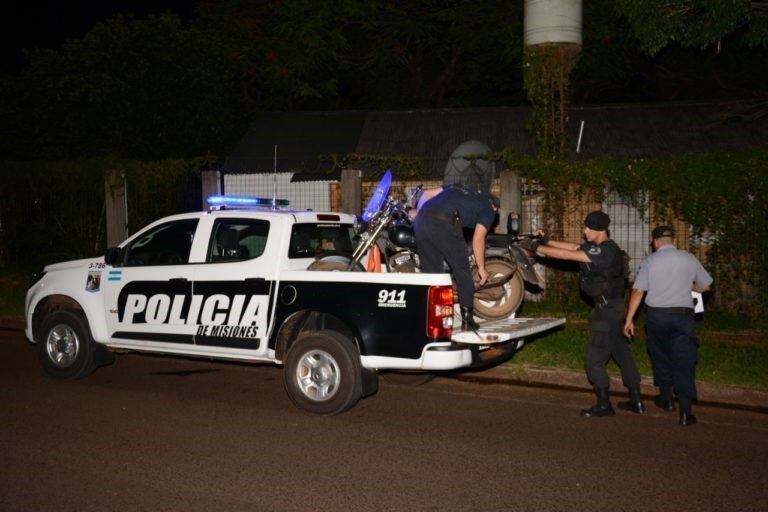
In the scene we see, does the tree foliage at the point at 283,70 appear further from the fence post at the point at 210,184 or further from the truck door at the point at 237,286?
the truck door at the point at 237,286

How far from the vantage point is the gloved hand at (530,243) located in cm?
755

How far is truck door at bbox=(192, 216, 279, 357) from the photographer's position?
7.70 m

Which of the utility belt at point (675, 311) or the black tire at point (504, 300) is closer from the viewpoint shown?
the utility belt at point (675, 311)

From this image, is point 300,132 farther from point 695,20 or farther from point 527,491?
point 527,491

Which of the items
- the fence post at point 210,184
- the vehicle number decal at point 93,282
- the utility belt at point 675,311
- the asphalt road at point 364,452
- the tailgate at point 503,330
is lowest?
the asphalt road at point 364,452

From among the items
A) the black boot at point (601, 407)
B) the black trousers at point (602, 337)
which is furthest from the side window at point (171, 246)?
the black boot at point (601, 407)

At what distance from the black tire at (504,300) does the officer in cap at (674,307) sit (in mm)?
1354

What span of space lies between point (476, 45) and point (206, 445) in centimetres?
2362

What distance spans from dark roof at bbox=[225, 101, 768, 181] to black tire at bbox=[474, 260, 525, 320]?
33.9ft

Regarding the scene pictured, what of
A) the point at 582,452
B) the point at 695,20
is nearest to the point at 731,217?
the point at 695,20

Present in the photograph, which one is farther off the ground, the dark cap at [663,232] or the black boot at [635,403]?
the dark cap at [663,232]

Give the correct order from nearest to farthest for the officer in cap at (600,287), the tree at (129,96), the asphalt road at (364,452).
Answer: the asphalt road at (364,452) < the officer in cap at (600,287) < the tree at (129,96)

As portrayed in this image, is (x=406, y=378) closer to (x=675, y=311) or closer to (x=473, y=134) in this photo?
(x=675, y=311)

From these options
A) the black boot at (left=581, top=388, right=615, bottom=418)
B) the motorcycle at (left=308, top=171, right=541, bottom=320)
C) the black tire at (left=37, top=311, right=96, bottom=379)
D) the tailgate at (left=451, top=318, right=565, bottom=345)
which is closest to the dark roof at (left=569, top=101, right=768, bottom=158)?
the motorcycle at (left=308, top=171, right=541, bottom=320)
